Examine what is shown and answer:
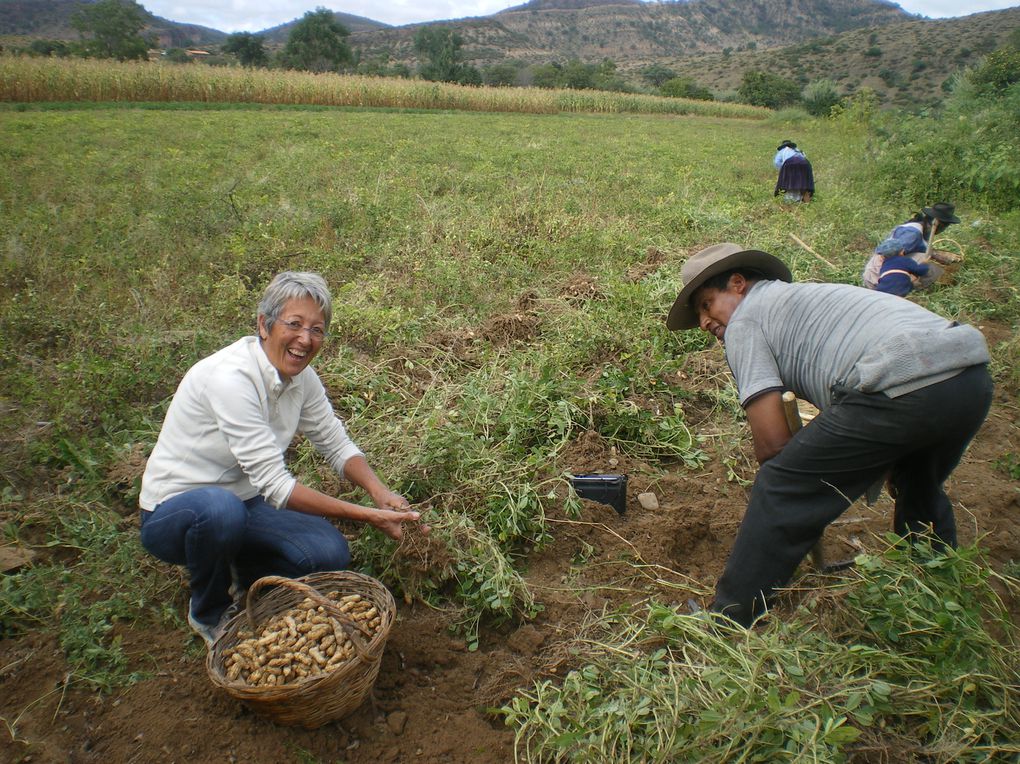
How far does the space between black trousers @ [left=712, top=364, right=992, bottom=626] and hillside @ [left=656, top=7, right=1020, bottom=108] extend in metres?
45.0

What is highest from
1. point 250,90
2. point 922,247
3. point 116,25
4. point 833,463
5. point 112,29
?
point 116,25

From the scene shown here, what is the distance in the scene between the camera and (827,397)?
2260 mm

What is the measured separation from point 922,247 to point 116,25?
209 feet

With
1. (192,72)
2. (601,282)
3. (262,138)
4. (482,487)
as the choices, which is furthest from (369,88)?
(482,487)

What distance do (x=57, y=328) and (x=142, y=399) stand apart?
116 cm

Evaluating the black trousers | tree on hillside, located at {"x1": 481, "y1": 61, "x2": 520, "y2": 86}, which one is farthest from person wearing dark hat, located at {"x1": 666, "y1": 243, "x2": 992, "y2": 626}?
tree on hillside, located at {"x1": 481, "y1": 61, "x2": 520, "y2": 86}

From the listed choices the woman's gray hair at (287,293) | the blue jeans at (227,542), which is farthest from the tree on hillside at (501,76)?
the blue jeans at (227,542)

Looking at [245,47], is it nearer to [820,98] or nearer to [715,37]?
[820,98]

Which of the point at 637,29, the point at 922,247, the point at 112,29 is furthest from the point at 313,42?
the point at 637,29

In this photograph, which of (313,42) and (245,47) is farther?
(313,42)

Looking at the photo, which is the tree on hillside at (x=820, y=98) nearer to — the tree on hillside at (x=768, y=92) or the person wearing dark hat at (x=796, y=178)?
the tree on hillside at (x=768, y=92)

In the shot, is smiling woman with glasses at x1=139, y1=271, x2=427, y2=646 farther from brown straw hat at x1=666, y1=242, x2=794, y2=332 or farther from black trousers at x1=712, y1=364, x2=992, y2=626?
brown straw hat at x1=666, y1=242, x2=794, y2=332

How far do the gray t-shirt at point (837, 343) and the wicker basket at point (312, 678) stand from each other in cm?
148

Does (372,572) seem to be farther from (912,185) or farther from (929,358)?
(912,185)
